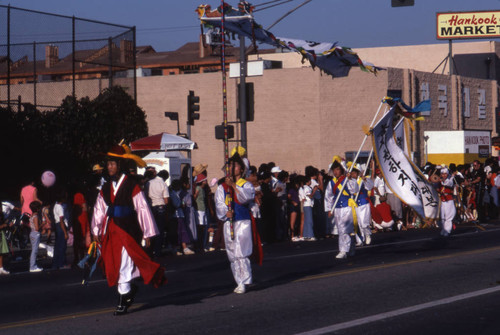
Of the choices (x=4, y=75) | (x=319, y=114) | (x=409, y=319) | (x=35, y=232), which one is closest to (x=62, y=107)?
(x=4, y=75)

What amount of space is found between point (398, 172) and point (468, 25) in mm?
40657

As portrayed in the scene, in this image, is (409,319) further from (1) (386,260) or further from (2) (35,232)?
(2) (35,232)

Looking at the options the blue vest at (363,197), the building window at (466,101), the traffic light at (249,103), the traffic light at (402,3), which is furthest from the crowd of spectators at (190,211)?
the building window at (466,101)

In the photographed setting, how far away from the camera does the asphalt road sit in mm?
9062

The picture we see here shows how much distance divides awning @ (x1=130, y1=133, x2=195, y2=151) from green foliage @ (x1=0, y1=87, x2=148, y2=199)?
1.17 m

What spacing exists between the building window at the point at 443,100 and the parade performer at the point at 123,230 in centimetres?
3821

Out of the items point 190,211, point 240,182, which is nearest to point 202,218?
point 190,211

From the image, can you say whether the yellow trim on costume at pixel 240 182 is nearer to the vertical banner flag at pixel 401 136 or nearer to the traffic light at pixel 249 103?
the vertical banner flag at pixel 401 136

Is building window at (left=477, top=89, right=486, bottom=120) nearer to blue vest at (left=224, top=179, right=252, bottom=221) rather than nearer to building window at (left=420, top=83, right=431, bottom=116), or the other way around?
building window at (left=420, top=83, right=431, bottom=116)

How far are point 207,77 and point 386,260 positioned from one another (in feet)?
98.1

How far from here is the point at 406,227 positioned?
26.6 metres

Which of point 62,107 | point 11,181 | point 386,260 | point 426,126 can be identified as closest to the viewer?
point 386,260

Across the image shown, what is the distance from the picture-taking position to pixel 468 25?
55.5 meters

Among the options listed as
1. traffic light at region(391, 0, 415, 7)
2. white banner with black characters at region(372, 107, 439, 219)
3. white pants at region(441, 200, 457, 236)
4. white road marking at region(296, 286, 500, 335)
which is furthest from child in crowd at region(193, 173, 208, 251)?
white road marking at region(296, 286, 500, 335)
